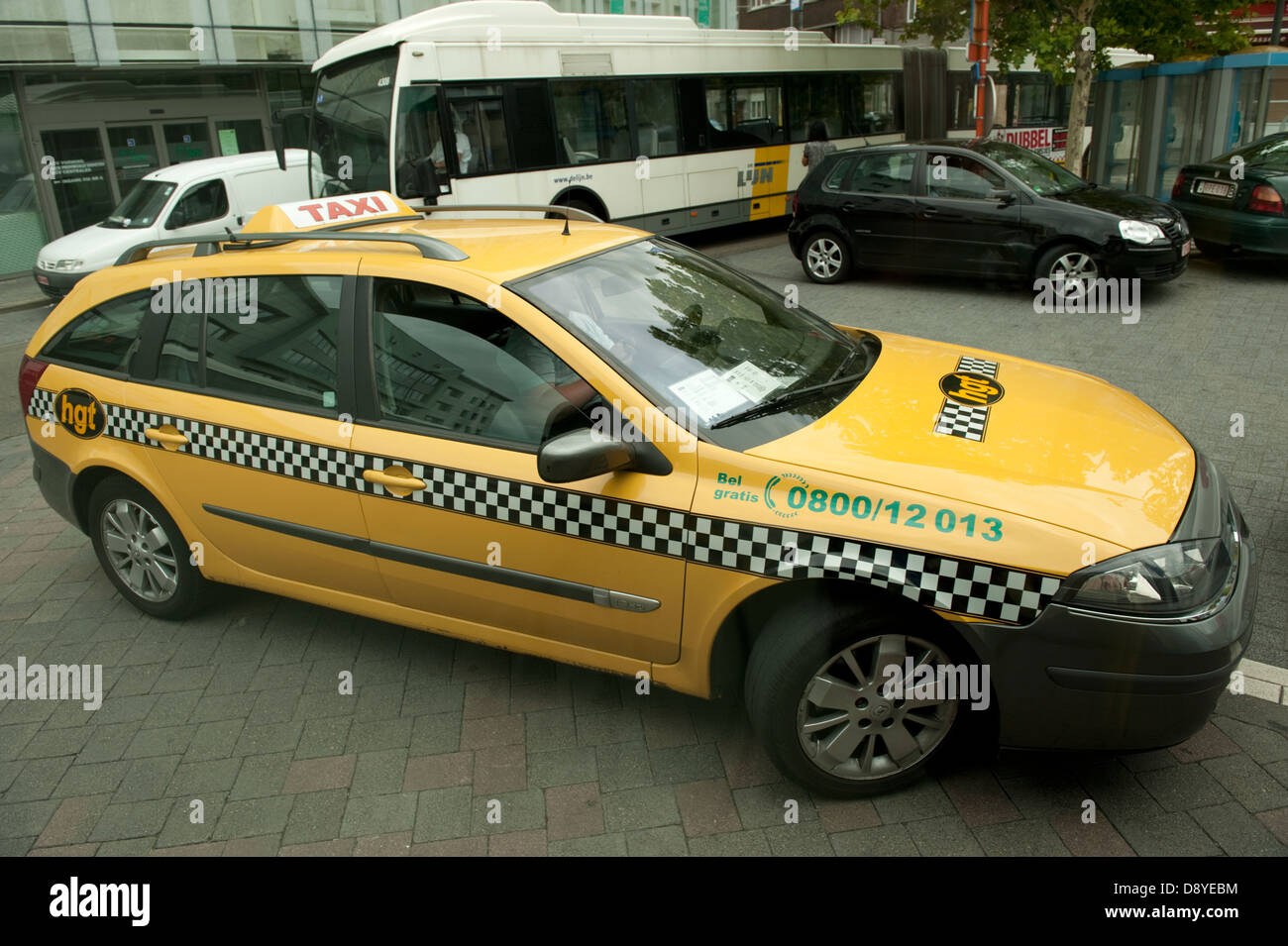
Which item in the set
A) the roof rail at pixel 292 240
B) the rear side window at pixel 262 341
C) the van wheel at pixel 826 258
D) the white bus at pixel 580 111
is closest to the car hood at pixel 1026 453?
the roof rail at pixel 292 240

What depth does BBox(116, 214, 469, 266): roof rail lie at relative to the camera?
131 inches

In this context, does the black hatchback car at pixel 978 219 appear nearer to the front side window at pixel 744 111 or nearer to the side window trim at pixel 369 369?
the front side window at pixel 744 111

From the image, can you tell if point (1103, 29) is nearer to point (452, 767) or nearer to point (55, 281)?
point (452, 767)

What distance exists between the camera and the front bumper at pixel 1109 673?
2494 mm

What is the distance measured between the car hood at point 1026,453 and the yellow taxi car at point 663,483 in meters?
0.01

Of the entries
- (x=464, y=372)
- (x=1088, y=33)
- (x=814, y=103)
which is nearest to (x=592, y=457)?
(x=464, y=372)

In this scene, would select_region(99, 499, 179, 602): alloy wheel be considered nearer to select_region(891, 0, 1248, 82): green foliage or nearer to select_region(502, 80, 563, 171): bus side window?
select_region(502, 80, 563, 171): bus side window

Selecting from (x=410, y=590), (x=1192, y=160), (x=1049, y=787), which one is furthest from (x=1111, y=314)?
(x=410, y=590)

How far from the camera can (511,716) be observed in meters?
3.42

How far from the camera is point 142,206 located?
12570mm

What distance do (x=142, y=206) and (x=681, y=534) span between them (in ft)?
40.7

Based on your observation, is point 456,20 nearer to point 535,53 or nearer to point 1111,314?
point 535,53
